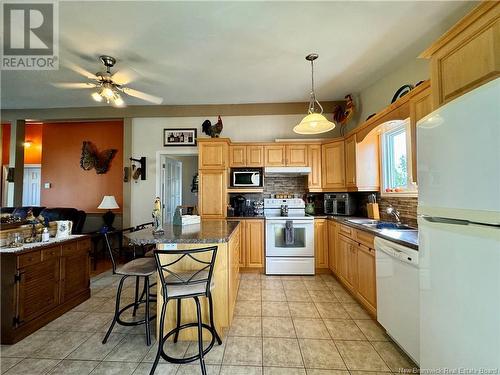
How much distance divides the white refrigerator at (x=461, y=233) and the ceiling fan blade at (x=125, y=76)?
11.2ft

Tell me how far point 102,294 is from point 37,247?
1.14m

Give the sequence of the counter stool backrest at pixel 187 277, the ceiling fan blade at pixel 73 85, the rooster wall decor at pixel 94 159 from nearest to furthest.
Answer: the counter stool backrest at pixel 187 277
the ceiling fan blade at pixel 73 85
the rooster wall decor at pixel 94 159

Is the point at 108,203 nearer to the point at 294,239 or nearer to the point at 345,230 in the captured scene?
the point at 294,239

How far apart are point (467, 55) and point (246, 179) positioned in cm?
304

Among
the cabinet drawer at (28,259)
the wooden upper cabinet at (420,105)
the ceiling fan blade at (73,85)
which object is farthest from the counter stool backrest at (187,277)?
the ceiling fan blade at (73,85)

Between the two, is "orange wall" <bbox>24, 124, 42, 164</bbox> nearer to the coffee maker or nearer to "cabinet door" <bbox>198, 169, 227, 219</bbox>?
"cabinet door" <bbox>198, 169, 227, 219</bbox>

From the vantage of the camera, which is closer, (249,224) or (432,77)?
(432,77)

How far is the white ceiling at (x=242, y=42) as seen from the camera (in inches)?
77.7

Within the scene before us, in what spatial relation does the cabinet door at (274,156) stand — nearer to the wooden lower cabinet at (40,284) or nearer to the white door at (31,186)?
the wooden lower cabinet at (40,284)

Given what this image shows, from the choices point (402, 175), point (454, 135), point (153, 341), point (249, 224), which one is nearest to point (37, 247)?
point (153, 341)

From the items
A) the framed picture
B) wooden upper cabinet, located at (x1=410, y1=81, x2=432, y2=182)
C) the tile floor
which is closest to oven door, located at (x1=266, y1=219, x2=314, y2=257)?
the tile floor

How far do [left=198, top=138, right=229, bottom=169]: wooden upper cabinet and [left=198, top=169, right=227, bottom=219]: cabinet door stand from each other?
0.39 feet

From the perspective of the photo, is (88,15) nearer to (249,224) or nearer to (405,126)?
(249,224)

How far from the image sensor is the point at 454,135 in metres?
1.03
